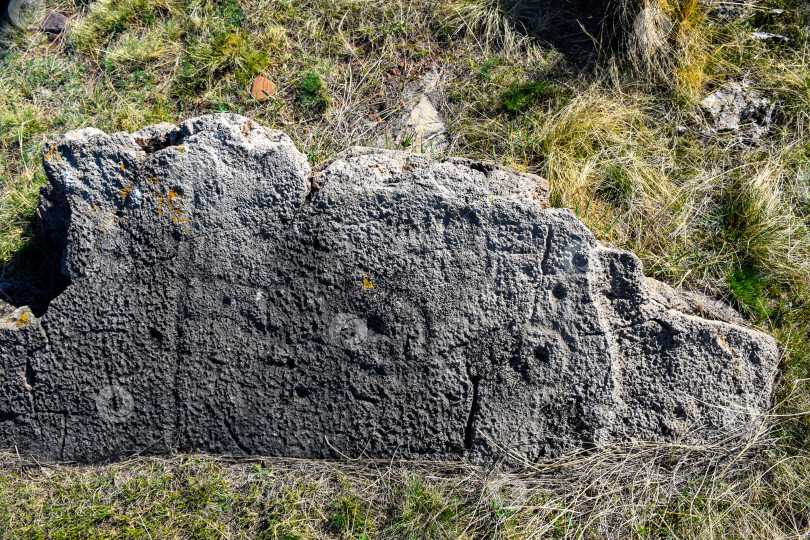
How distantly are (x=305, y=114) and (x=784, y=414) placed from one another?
254 cm

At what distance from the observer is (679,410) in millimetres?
2113

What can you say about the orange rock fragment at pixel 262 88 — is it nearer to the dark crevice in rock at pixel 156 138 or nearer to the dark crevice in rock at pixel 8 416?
the dark crevice in rock at pixel 156 138

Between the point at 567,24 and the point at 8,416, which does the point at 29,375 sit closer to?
the point at 8,416

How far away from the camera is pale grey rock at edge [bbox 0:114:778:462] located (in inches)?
80.5

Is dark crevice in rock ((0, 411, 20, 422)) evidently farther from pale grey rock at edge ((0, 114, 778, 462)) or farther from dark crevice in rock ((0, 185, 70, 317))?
dark crevice in rock ((0, 185, 70, 317))

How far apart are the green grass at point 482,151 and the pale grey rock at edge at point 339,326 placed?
0.19 meters

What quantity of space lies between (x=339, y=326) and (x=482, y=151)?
1299 millimetres

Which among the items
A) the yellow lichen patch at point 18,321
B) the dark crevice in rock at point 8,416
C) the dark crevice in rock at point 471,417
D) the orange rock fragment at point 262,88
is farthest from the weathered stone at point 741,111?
the dark crevice in rock at point 8,416

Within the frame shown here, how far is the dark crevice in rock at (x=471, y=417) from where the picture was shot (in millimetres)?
2061

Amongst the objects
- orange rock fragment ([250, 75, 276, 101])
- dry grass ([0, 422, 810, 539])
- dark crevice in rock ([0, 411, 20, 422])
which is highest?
orange rock fragment ([250, 75, 276, 101])

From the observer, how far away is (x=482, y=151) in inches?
113

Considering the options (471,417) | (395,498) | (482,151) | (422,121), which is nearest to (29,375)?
(395,498)

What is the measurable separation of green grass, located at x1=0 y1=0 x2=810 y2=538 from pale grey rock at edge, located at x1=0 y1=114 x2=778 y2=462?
19 cm

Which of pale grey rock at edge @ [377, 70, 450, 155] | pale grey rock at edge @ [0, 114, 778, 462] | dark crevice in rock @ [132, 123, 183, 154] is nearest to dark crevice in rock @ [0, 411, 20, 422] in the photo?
pale grey rock at edge @ [0, 114, 778, 462]
